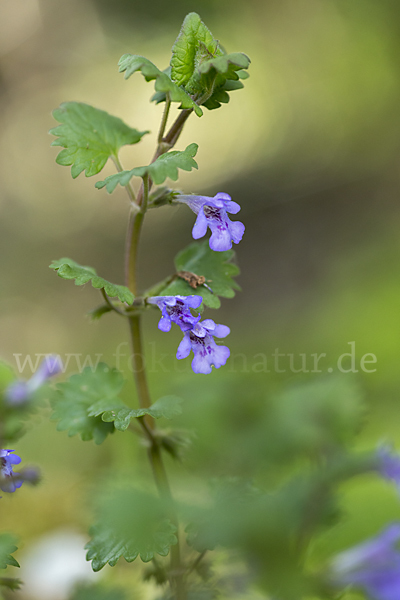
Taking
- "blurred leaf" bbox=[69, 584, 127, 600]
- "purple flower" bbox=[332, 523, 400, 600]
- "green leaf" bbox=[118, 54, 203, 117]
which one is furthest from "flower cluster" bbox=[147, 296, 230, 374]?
"blurred leaf" bbox=[69, 584, 127, 600]

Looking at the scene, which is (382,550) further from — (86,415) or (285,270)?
(285,270)

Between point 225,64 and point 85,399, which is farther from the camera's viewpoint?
point 85,399

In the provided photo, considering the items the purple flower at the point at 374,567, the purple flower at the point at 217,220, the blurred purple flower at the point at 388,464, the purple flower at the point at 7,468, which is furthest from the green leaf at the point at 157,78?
the purple flower at the point at 374,567

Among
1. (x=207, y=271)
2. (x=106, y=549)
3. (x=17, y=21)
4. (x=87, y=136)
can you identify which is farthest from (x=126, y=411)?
(x=17, y=21)

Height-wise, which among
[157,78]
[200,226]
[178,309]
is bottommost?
[178,309]

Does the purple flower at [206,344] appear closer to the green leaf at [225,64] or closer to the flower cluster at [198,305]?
the flower cluster at [198,305]

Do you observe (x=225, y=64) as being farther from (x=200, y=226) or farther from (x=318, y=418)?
(x=318, y=418)
